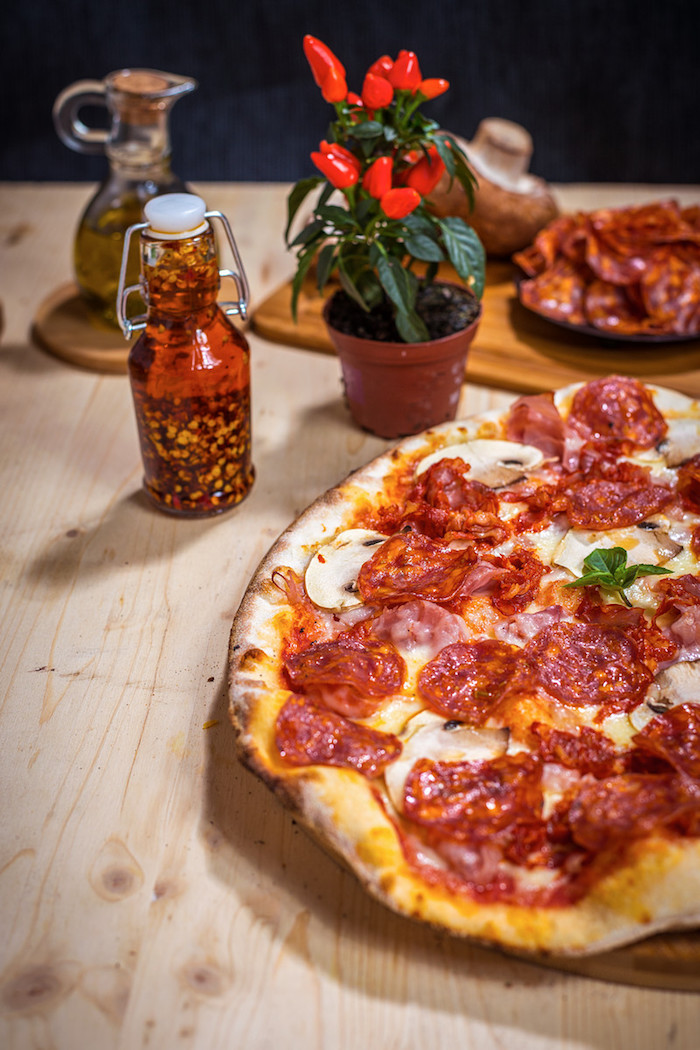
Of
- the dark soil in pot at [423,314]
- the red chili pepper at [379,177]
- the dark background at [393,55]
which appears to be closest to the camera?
the red chili pepper at [379,177]

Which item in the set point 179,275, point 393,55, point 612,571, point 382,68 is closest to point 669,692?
point 612,571

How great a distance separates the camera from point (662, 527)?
1.40 metres

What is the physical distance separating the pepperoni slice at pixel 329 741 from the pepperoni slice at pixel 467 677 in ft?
0.26

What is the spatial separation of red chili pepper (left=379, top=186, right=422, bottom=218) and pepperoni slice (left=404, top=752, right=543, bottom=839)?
81cm

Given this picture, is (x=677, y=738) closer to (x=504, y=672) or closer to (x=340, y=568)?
(x=504, y=672)

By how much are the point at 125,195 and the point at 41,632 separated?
0.96 meters

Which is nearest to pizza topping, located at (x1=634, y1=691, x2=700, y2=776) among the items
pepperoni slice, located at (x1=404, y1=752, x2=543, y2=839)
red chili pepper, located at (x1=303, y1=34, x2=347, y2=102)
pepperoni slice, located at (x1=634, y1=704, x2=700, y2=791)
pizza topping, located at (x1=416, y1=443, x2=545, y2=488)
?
pepperoni slice, located at (x1=634, y1=704, x2=700, y2=791)

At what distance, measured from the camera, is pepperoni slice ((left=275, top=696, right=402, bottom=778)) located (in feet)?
3.47

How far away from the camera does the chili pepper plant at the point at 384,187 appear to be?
1.44 m

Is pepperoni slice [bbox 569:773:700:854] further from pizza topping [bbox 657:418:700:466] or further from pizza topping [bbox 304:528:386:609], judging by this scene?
pizza topping [bbox 657:418:700:466]

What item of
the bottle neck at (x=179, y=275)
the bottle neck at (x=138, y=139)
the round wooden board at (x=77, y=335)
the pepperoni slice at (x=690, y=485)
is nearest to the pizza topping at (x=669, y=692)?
the pepperoni slice at (x=690, y=485)

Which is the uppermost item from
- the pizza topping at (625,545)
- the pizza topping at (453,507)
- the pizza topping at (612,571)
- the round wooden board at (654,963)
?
the pizza topping at (612,571)

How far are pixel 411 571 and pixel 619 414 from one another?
501 mm

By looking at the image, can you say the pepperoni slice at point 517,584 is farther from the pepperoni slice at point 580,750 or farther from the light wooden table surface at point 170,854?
the light wooden table surface at point 170,854
